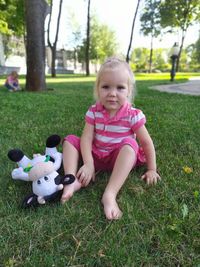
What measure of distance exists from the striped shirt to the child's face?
83 mm

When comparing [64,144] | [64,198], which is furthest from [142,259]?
[64,144]

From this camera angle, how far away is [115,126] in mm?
2125

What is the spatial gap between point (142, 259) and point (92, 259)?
0.74ft

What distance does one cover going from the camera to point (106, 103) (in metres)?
2.12

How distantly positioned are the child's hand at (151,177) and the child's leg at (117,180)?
0.66 ft

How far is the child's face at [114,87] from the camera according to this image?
204 cm

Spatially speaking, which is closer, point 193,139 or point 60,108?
point 193,139

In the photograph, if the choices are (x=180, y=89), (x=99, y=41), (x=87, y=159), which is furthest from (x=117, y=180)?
(x=99, y=41)

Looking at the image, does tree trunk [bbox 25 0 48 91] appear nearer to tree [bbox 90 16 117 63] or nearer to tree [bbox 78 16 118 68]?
tree [bbox 78 16 118 68]

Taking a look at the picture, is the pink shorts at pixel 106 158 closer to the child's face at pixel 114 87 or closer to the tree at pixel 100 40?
the child's face at pixel 114 87

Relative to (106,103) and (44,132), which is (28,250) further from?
(44,132)

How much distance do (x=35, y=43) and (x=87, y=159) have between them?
648 centimetres

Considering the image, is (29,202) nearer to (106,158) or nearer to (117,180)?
(117,180)

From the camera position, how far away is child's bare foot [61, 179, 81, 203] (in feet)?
5.51
